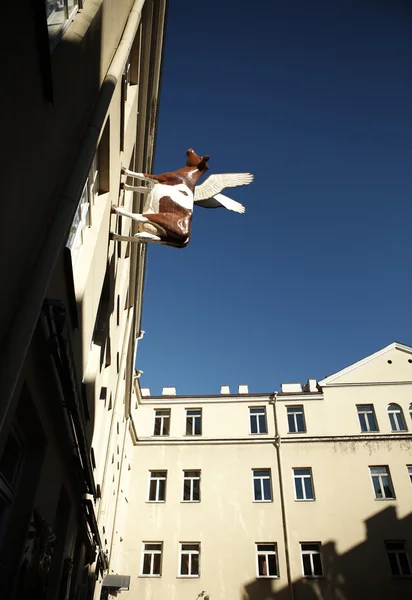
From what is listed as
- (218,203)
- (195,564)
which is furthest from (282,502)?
(218,203)

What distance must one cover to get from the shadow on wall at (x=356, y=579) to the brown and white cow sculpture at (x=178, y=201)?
19.1 m

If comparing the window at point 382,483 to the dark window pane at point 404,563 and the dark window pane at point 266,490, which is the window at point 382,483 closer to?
the dark window pane at point 404,563

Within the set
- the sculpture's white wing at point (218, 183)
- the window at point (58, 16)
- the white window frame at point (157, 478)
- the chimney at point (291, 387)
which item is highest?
the chimney at point (291, 387)

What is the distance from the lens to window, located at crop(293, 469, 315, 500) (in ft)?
74.5

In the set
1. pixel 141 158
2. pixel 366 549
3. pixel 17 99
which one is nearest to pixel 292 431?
pixel 366 549

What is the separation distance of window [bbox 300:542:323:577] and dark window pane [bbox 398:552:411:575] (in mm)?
3731

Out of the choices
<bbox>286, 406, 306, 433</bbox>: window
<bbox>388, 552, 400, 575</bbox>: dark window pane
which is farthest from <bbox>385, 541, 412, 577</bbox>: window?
<bbox>286, 406, 306, 433</bbox>: window

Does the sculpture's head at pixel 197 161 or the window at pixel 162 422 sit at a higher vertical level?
the window at pixel 162 422

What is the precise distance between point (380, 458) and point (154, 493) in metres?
12.2

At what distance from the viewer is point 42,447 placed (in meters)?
5.54

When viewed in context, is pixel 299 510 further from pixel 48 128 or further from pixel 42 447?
pixel 48 128

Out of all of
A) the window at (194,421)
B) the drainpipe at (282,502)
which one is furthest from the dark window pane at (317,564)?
the window at (194,421)

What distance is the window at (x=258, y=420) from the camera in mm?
25500

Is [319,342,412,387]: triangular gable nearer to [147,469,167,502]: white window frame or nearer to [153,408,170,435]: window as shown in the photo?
[153,408,170,435]: window
